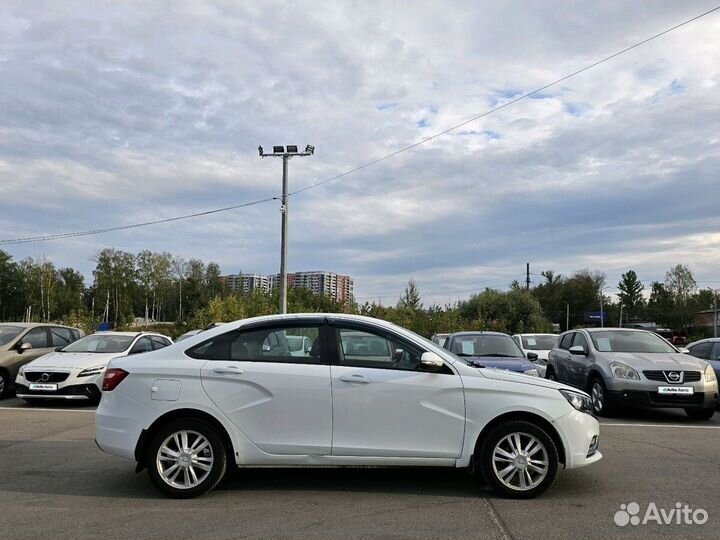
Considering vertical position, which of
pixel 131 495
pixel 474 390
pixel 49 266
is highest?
pixel 49 266

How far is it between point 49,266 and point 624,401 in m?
79.4

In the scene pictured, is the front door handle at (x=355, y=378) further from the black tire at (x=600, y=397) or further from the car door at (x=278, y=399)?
the black tire at (x=600, y=397)

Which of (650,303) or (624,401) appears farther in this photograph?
(650,303)

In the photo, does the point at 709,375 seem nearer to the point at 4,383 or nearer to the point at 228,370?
the point at 228,370

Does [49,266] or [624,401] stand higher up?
[49,266]

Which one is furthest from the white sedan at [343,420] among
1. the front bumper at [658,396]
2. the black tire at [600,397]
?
the black tire at [600,397]

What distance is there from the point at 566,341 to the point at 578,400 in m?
8.53

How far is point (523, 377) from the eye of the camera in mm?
5641

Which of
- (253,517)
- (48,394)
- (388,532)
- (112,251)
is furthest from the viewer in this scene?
(112,251)

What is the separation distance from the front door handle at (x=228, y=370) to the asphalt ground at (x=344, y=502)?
42.7 inches

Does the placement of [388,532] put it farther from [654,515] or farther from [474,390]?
[654,515]

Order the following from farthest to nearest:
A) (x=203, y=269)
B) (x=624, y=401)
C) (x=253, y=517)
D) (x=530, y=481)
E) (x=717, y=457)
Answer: (x=203, y=269) < (x=624, y=401) < (x=717, y=457) < (x=530, y=481) < (x=253, y=517)

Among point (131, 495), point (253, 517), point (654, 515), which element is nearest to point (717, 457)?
point (654, 515)

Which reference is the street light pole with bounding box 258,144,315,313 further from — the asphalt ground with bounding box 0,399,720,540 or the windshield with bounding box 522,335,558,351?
the asphalt ground with bounding box 0,399,720,540
